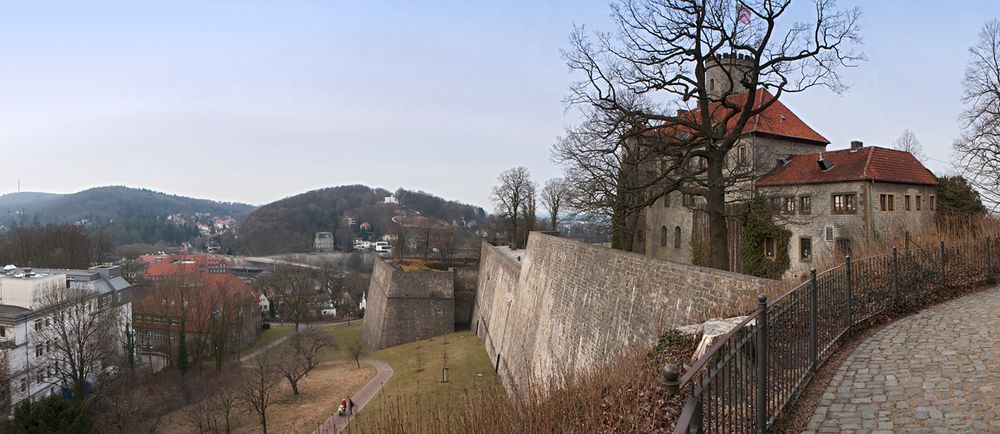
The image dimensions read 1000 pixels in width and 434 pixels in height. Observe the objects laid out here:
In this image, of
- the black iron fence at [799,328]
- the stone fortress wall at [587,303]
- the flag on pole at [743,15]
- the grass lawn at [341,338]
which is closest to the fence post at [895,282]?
the black iron fence at [799,328]

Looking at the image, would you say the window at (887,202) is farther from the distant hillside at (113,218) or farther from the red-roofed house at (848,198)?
the distant hillside at (113,218)

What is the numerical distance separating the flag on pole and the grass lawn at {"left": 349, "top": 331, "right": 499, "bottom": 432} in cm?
1420

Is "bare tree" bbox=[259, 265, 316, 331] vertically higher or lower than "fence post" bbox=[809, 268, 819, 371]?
lower

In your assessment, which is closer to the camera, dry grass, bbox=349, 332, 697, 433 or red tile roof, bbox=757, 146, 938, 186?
dry grass, bbox=349, 332, 697, 433

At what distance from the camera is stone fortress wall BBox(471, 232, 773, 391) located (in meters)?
8.70

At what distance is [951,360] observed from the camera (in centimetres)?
545

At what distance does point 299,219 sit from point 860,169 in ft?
386

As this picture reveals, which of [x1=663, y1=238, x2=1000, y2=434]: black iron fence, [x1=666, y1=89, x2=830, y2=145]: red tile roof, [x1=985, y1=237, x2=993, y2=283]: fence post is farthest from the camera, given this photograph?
[x1=666, y1=89, x2=830, y2=145]: red tile roof

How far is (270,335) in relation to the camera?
47844 millimetres

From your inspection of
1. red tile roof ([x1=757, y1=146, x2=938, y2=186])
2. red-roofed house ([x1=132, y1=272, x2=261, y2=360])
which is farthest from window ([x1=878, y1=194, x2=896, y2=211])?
red-roofed house ([x1=132, y1=272, x2=261, y2=360])

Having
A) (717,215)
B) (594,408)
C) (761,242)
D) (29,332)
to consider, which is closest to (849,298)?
(594,408)

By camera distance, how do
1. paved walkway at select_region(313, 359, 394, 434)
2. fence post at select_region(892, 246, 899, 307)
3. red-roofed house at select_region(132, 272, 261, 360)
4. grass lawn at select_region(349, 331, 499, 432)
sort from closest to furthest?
fence post at select_region(892, 246, 899, 307) → grass lawn at select_region(349, 331, 499, 432) → paved walkway at select_region(313, 359, 394, 434) → red-roofed house at select_region(132, 272, 261, 360)

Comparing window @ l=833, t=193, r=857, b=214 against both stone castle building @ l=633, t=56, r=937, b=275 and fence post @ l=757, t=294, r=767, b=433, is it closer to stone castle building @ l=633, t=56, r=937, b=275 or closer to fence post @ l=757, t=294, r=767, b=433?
stone castle building @ l=633, t=56, r=937, b=275

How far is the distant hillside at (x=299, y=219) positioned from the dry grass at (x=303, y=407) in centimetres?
9126
